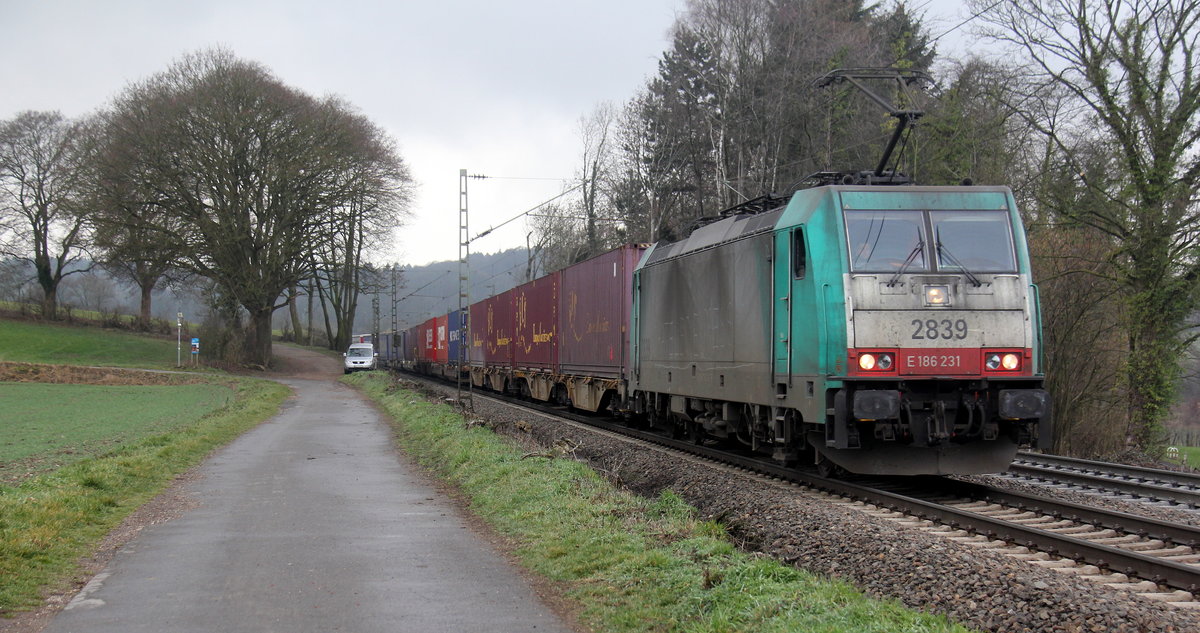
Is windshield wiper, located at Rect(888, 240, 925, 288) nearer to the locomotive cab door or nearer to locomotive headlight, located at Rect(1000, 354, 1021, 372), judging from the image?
the locomotive cab door

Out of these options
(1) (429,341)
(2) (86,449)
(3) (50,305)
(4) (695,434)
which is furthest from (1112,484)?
(3) (50,305)

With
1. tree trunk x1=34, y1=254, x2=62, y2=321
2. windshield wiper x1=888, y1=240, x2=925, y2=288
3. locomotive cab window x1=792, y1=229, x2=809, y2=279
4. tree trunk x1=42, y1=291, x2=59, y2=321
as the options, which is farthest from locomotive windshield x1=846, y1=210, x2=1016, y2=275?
tree trunk x1=42, y1=291, x2=59, y2=321

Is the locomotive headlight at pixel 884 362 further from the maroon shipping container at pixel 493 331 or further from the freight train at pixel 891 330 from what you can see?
the maroon shipping container at pixel 493 331

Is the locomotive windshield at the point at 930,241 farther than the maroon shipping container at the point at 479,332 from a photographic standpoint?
No

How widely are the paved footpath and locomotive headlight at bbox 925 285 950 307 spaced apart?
4.72m

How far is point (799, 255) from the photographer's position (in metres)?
9.56

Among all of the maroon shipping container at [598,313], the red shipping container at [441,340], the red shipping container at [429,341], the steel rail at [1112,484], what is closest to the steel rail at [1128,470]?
the steel rail at [1112,484]

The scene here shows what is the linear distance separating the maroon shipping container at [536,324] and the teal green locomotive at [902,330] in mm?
12955

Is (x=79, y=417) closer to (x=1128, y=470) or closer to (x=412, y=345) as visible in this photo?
(x=1128, y=470)

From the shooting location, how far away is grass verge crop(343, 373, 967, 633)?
4.92 m

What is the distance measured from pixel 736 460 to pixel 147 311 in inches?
2343

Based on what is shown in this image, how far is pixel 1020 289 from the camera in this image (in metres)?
9.22

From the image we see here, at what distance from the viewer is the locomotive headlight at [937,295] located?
903 centimetres

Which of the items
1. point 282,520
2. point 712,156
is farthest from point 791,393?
point 712,156
